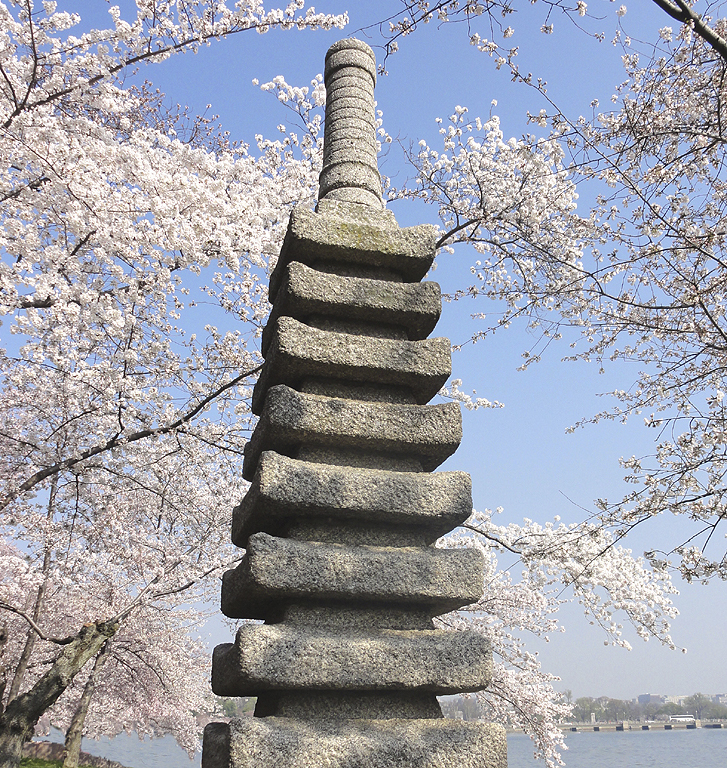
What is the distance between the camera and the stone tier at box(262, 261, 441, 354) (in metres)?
4.01

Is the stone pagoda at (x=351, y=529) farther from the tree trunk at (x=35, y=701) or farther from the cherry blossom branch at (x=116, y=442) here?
the tree trunk at (x=35, y=701)

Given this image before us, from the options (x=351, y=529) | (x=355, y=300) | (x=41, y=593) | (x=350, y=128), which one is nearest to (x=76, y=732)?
(x=41, y=593)

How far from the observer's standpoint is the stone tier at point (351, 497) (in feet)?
11.1

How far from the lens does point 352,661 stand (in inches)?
120

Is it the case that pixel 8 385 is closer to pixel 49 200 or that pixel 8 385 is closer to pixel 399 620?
pixel 49 200

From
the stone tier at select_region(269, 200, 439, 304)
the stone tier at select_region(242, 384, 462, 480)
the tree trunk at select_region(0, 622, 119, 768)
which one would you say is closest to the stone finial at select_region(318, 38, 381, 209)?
the stone tier at select_region(269, 200, 439, 304)

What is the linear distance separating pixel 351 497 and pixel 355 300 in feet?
4.44

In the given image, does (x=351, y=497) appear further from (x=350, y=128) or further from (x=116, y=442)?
(x=116, y=442)

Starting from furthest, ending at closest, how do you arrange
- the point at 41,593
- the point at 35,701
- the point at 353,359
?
1. the point at 41,593
2. the point at 35,701
3. the point at 353,359

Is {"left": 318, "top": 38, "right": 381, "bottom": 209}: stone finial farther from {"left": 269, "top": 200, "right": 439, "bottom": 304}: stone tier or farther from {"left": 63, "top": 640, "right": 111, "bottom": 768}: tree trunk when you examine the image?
{"left": 63, "top": 640, "right": 111, "bottom": 768}: tree trunk

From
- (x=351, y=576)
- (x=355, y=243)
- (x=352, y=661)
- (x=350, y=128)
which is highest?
(x=350, y=128)

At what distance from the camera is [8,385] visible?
984 cm

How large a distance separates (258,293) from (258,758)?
283 inches

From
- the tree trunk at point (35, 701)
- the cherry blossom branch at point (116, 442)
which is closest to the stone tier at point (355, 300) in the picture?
the cherry blossom branch at point (116, 442)
